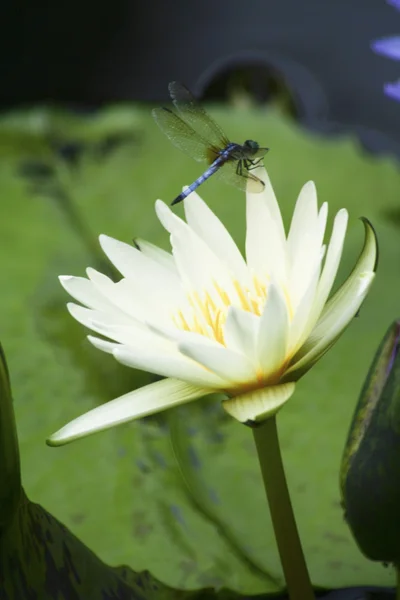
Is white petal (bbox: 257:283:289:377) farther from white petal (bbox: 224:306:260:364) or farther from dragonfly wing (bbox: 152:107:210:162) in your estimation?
dragonfly wing (bbox: 152:107:210:162)

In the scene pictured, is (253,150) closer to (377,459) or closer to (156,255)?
(156,255)

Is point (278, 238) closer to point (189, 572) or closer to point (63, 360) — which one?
point (189, 572)

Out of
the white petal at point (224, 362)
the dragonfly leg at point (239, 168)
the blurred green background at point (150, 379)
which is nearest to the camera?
the white petal at point (224, 362)

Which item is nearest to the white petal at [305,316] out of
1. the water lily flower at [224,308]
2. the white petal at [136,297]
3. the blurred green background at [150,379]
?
the water lily flower at [224,308]

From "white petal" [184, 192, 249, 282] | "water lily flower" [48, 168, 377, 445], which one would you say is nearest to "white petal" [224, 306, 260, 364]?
"water lily flower" [48, 168, 377, 445]

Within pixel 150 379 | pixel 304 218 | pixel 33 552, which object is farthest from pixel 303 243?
pixel 150 379

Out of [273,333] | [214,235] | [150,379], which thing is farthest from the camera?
[150,379]

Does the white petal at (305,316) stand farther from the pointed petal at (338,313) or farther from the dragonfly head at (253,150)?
the dragonfly head at (253,150)
